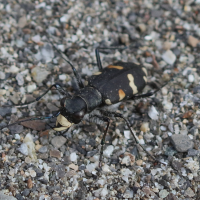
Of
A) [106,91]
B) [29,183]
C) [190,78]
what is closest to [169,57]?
[190,78]

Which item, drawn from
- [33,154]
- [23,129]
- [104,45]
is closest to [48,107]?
[23,129]

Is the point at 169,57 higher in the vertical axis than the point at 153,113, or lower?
higher

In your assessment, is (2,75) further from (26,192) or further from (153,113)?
(153,113)

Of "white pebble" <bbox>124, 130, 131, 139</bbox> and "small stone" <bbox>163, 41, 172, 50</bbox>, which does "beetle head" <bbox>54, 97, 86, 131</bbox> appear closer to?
"white pebble" <bbox>124, 130, 131, 139</bbox>

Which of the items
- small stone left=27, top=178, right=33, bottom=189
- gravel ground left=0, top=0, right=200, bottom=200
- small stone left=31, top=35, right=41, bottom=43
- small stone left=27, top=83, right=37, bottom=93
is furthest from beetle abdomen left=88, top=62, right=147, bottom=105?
small stone left=27, top=178, right=33, bottom=189

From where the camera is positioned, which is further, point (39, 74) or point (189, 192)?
point (39, 74)

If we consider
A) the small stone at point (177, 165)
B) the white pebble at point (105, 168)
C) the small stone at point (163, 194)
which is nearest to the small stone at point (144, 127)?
the small stone at point (177, 165)

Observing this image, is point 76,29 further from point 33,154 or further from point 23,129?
point 33,154

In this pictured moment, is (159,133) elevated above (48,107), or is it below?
below
